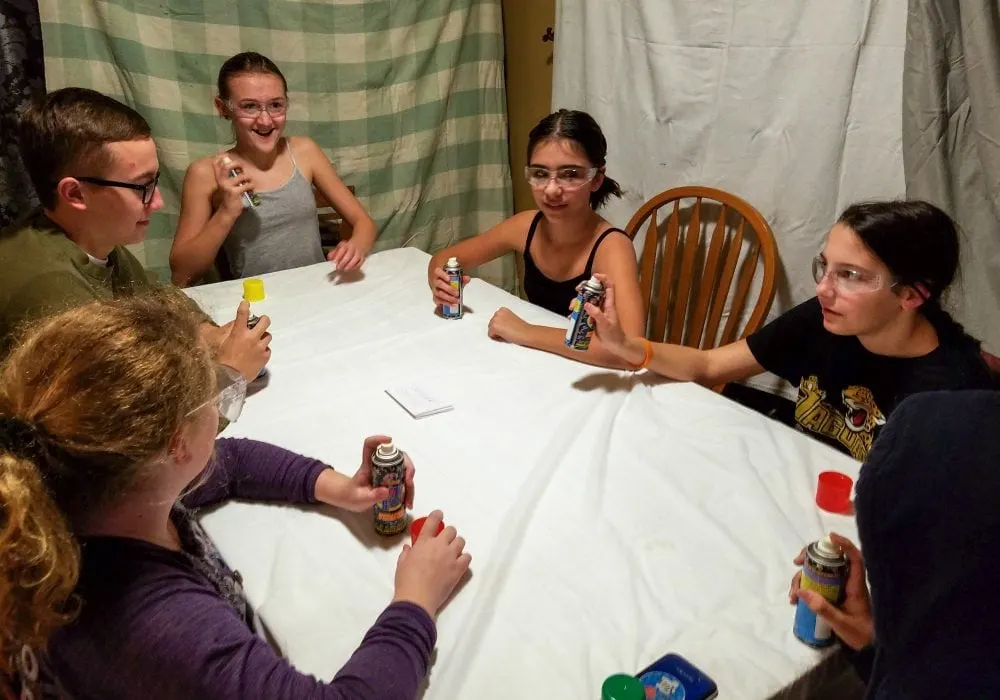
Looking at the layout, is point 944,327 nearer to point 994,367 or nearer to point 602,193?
point 994,367

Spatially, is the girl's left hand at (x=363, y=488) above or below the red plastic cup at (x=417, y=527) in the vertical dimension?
above

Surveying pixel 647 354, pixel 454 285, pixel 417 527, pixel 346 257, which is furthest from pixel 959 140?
pixel 346 257

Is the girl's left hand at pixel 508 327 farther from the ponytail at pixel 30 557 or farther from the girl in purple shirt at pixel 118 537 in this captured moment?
the ponytail at pixel 30 557

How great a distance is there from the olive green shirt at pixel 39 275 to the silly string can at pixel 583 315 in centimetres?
89

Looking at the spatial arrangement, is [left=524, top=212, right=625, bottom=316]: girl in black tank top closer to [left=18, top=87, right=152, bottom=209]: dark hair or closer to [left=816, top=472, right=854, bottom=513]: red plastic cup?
[left=816, top=472, right=854, bottom=513]: red plastic cup

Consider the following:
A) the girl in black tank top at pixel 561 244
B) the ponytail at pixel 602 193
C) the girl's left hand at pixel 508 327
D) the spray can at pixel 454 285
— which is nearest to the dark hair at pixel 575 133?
the girl in black tank top at pixel 561 244

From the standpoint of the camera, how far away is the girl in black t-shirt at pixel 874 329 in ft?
4.29

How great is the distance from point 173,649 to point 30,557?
156 mm

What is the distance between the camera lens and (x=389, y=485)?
1.01 metres

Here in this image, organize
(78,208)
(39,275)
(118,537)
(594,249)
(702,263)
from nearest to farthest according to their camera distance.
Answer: (118,537), (39,275), (78,208), (594,249), (702,263)

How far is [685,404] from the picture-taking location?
55.9 inches

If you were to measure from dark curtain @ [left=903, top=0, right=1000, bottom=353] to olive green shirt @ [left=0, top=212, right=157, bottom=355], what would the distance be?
1.72 m

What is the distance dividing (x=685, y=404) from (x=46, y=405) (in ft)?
3.56

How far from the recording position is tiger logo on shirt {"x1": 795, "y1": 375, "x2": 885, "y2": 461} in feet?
4.60
